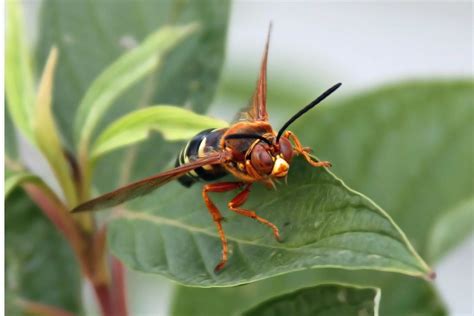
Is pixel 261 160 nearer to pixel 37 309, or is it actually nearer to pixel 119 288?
pixel 119 288

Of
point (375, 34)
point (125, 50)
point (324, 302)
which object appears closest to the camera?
point (324, 302)

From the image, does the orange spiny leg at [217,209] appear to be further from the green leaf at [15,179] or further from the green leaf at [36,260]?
the green leaf at [36,260]

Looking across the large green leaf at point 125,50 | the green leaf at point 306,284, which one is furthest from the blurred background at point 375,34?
the green leaf at point 306,284

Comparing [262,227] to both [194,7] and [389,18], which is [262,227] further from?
[389,18]

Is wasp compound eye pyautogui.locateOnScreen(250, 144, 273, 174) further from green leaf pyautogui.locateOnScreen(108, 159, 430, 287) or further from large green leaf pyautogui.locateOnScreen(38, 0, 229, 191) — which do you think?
large green leaf pyautogui.locateOnScreen(38, 0, 229, 191)

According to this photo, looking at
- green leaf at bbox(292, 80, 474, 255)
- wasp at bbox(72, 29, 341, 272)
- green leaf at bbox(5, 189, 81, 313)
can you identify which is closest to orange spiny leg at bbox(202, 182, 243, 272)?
wasp at bbox(72, 29, 341, 272)

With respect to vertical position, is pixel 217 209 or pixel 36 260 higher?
pixel 217 209

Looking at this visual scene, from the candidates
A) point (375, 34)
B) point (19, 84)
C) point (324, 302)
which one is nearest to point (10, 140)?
point (19, 84)

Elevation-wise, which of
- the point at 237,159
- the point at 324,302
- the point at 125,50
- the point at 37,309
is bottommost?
the point at 37,309
